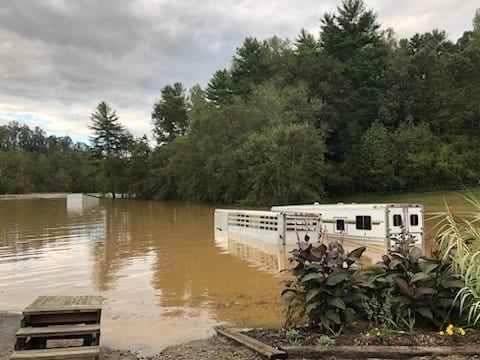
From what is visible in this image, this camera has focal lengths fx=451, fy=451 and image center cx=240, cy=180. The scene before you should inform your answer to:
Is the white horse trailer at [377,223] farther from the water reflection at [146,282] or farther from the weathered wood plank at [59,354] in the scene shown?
the weathered wood plank at [59,354]

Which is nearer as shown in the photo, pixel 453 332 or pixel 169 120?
pixel 453 332

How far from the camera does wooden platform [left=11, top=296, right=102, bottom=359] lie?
4285 mm

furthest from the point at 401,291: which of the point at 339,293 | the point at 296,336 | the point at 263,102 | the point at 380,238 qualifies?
the point at 263,102

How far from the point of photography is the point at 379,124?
42812mm

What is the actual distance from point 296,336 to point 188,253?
10.3 meters

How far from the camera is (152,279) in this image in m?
10.5

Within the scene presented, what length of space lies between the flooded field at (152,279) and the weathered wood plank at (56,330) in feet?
3.74

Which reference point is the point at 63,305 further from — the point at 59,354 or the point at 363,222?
the point at 363,222

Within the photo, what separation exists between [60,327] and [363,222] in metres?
13.4

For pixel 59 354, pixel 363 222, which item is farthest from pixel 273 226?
pixel 59 354

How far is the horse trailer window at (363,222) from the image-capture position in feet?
53.2

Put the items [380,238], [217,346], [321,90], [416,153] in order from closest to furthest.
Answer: [217,346], [380,238], [416,153], [321,90]

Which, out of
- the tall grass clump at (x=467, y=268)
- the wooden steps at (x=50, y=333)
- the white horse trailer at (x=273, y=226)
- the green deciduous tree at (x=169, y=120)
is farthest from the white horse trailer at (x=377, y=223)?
the green deciduous tree at (x=169, y=120)

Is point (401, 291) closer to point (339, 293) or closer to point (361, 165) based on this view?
point (339, 293)
